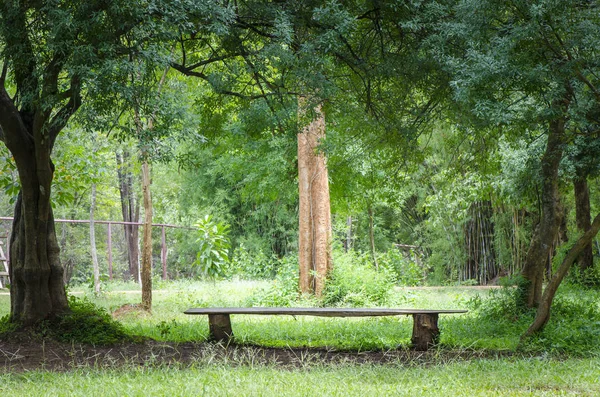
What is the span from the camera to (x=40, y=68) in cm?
692

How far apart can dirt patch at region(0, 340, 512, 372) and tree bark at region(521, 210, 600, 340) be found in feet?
1.84

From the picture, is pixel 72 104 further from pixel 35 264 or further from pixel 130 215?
pixel 130 215

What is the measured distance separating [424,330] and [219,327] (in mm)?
2570

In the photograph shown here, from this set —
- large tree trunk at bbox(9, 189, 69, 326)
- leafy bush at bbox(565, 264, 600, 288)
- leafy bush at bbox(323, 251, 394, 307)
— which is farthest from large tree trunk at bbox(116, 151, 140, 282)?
large tree trunk at bbox(9, 189, 69, 326)

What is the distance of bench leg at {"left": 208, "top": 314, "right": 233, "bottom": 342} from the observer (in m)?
→ 8.69

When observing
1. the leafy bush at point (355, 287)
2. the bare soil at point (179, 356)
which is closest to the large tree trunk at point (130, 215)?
the leafy bush at point (355, 287)

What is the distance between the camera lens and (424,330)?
27.0 feet

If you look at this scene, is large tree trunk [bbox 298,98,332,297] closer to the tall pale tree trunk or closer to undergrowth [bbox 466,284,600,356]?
undergrowth [bbox 466,284,600,356]

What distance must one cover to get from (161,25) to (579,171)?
9142 millimetres

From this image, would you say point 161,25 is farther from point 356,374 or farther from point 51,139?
point 356,374

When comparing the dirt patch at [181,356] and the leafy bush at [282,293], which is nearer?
the dirt patch at [181,356]

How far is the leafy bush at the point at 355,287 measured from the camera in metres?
13.7

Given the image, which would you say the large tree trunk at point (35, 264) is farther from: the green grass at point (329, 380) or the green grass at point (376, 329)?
the green grass at point (329, 380)

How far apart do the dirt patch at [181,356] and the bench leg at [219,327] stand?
0.18 m
